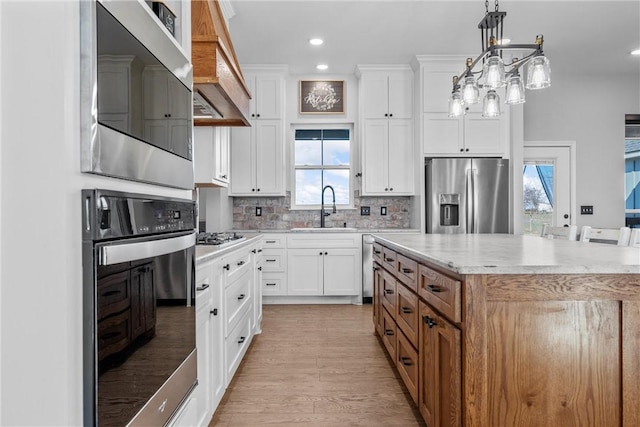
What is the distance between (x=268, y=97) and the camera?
185 inches

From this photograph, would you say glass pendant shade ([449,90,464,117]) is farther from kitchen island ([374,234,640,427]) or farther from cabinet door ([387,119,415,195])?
cabinet door ([387,119,415,195])

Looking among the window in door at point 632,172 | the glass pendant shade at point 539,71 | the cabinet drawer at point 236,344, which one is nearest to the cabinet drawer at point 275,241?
the cabinet drawer at point 236,344

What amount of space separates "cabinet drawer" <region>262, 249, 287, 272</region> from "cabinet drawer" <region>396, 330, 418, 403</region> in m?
2.28

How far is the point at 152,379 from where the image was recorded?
1.03 meters

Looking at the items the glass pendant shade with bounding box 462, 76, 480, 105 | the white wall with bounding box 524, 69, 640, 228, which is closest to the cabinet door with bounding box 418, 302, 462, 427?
the glass pendant shade with bounding box 462, 76, 480, 105

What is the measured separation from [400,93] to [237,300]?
128 inches

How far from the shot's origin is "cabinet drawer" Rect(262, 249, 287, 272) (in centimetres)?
448

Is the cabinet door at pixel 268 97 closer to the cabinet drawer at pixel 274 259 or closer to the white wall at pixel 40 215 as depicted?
the cabinet drawer at pixel 274 259

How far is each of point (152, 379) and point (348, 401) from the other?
56.2 inches

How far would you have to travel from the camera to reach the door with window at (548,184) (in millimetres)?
5062

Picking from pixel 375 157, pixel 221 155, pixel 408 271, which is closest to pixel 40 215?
pixel 408 271

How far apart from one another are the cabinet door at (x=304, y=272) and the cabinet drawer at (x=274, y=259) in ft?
0.22

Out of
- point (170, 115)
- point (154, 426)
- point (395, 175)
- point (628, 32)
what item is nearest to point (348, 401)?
point (154, 426)

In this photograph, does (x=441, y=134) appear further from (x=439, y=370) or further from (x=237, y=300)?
(x=439, y=370)
